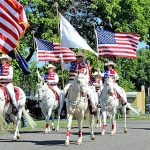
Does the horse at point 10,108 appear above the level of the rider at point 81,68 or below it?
below

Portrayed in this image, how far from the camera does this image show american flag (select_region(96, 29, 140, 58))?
24.8 metres

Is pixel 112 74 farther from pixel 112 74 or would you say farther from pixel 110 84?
pixel 110 84

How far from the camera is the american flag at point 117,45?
24.8 m

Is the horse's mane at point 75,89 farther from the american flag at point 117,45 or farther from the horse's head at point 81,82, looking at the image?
the american flag at point 117,45

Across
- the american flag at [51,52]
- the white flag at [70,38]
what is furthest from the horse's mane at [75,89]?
the american flag at [51,52]

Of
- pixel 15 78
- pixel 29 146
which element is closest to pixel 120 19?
pixel 15 78

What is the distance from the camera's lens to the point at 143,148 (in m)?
15.6

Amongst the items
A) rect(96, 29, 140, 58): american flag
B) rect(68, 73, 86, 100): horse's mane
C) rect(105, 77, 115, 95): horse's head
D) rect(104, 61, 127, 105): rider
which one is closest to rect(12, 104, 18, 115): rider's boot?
rect(68, 73, 86, 100): horse's mane

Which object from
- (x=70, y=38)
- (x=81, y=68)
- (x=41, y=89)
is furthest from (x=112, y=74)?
(x=81, y=68)

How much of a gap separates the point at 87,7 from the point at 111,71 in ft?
79.5

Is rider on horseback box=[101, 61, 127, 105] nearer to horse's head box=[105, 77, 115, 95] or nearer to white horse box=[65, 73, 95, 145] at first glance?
horse's head box=[105, 77, 115, 95]

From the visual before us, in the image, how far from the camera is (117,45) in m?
24.8

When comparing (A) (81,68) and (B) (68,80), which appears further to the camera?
(B) (68,80)

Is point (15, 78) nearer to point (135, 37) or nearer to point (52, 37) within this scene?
point (52, 37)
